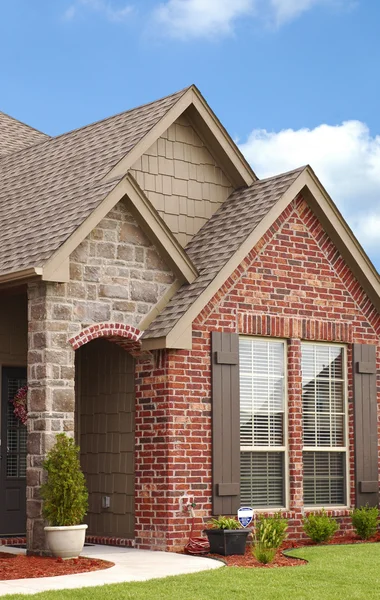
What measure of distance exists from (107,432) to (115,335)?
6.21 ft

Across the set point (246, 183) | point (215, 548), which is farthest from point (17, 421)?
point (246, 183)

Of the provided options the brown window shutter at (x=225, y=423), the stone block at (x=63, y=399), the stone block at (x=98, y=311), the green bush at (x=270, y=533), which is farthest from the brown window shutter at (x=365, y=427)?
the stone block at (x=63, y=399)

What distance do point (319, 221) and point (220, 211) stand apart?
1584mm

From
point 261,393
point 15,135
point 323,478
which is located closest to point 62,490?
point 261,393

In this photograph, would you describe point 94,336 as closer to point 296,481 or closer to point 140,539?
point 140,539

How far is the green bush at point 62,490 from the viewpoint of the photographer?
43.8 feet

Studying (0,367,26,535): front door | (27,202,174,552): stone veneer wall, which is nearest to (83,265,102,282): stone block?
(27,202,174,552): stone veneer wall

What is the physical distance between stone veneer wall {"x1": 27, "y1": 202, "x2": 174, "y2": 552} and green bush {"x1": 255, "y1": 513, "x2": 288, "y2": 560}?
9.18 ft

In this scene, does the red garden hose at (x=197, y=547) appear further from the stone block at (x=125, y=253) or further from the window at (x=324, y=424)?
the stone block at (x=125, y=253)

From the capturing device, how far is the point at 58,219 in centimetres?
1489

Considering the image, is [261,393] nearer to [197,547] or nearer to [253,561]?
[197,547]

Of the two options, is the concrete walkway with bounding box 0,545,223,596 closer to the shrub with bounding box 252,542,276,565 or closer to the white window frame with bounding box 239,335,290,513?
the shrub with bounding box 252,542,276,565

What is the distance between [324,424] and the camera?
16812mm

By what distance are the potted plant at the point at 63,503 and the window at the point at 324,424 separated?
436 cm
